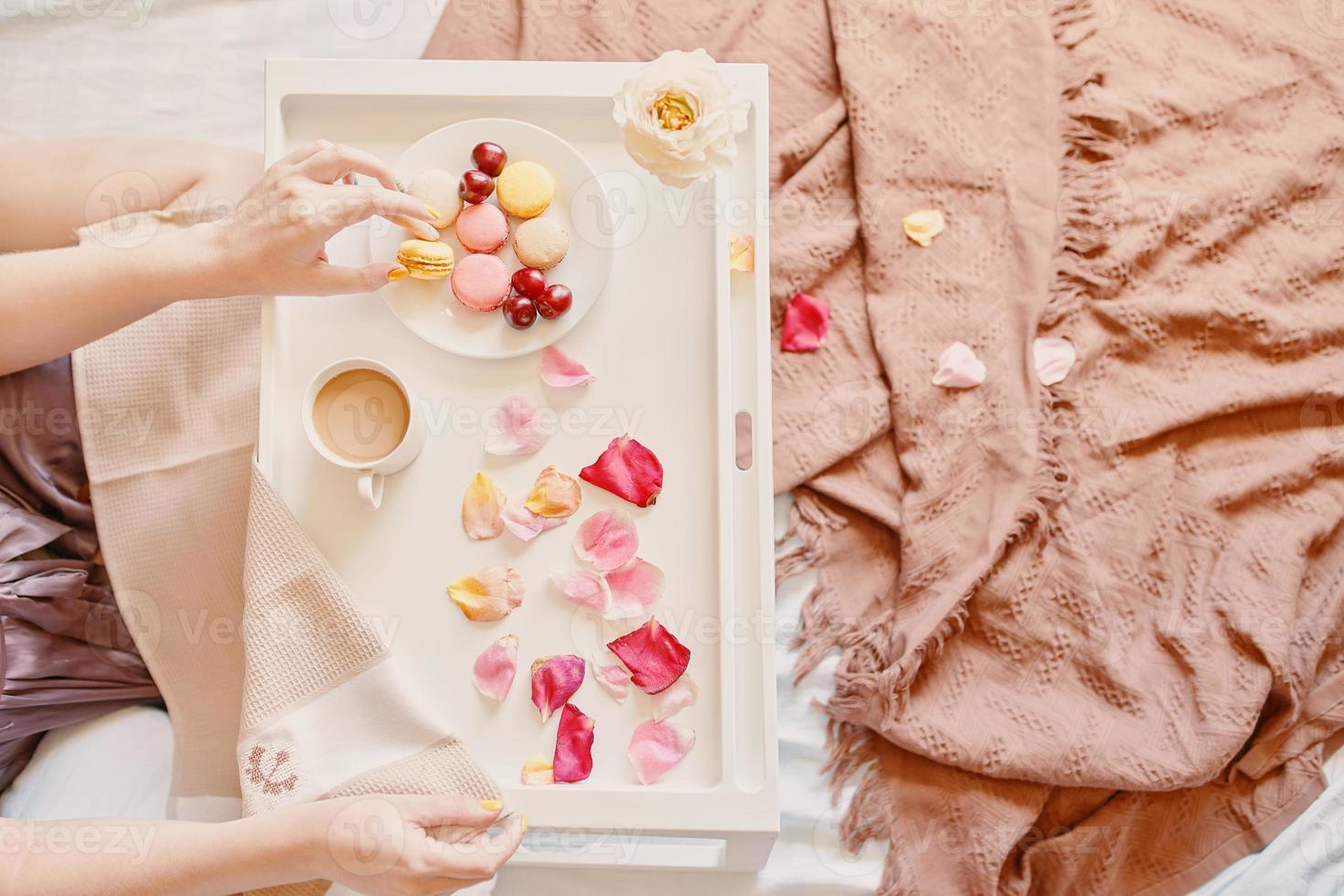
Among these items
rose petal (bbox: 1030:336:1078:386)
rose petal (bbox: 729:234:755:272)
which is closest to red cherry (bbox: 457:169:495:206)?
rose petal (bbox: 729:234:755:272)

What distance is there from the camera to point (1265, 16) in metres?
1.21

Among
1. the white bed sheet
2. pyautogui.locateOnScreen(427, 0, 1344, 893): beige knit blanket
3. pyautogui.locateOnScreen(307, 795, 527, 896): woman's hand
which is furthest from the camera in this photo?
the white bed sheet

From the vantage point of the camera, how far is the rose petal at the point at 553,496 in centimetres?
85

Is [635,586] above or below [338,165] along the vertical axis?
below

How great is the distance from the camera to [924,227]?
118cm

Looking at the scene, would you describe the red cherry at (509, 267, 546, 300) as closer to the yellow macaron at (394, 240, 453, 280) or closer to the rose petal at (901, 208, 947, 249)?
the yellow macaron at (394, 240, 453, 280)

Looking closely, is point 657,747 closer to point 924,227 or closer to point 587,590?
point 587,590

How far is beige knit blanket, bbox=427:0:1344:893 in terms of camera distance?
1.09 meters

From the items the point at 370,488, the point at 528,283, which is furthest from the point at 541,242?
the point at 370,488

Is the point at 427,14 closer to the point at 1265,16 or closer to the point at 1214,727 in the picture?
the point at 1265,16

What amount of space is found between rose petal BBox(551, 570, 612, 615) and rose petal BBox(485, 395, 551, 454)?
117 mm

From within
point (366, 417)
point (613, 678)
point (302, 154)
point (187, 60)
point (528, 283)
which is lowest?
point (613, 678)

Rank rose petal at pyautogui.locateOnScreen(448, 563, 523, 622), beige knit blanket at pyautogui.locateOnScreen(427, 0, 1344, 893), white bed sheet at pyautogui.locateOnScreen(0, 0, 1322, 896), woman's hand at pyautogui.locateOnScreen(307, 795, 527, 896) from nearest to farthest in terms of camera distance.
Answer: woman's hand at pyautogui.locateOnScreen(307, 795, 527, 896), rose petal at pyautogui.locateOnScreen(448, 563, 523, 622), beige knit blanket at pyautogui.locateOnScreen(427, 0, 1344, 893), white bed sheet at pyautogui.locateOnScreen(0, 0, 1322, 896)

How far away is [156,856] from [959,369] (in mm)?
916
